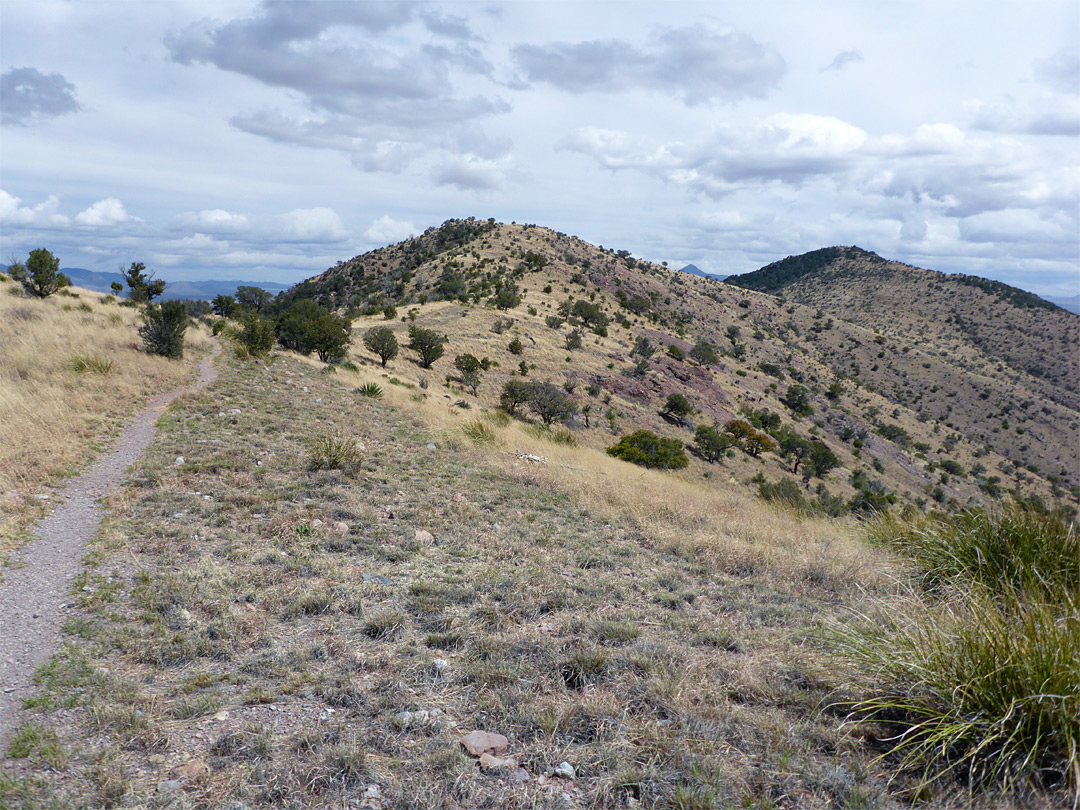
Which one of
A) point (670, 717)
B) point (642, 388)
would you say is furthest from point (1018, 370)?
point (670, 717)

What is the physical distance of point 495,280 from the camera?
57281 millimetres

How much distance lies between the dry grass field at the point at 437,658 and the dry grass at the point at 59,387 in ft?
3.53

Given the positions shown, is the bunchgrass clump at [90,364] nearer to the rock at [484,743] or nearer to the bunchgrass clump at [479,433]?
the bunchgrass clump at [479,433]

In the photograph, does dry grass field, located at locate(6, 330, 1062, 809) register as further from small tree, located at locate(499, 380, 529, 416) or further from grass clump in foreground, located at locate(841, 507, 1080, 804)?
small tree, located at locate(499, 380, 529, 416)

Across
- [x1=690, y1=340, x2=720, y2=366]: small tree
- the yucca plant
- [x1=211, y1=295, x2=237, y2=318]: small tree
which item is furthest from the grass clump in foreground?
[x1=690, y1=340, x2=720, y2=366]: small tree

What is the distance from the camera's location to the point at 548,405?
28.0 metres

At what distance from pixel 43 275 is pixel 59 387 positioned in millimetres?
18682

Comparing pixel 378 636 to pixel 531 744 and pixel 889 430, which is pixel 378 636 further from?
pixel 889 430

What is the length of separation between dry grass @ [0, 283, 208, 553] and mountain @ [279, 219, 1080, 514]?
12.8 metres

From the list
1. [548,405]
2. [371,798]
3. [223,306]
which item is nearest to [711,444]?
[548,405]

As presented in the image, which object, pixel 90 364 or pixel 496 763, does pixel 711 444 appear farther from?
pixel 496 763

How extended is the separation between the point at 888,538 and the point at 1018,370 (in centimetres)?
10355

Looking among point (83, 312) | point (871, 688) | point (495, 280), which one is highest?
point (495, 280)

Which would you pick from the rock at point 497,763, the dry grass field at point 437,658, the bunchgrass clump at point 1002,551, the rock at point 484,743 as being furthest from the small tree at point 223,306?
the bunchgrass clump at point 1002,551
